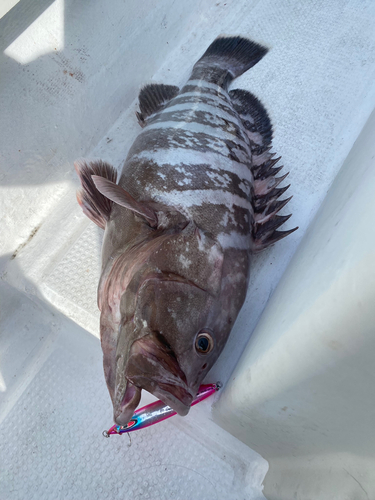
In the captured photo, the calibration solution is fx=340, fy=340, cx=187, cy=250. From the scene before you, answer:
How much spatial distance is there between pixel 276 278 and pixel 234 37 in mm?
1528

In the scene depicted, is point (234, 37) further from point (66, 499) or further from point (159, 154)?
point (66, 499)

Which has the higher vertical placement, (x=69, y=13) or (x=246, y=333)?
(x=69, y=13)

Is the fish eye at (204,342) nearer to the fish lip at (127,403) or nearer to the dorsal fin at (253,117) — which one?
the fish lip at (127,403)

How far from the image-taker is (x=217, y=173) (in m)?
1.45

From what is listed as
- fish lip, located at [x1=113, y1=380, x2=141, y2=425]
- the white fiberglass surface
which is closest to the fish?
fish lip, located at [x1=113, y1=380, x2=141, y2=425]

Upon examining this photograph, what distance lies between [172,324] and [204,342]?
14 cm

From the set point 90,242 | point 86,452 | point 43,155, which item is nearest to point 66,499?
point 86,452

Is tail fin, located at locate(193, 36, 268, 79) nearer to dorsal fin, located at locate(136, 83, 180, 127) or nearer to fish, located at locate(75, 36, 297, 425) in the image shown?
fish, located at locate(75, 36, 297, 425)

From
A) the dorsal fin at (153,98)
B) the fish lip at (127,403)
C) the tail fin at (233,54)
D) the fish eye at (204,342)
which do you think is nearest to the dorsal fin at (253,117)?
the tail fin at (233,54)

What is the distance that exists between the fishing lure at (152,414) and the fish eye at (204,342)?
0.35 m

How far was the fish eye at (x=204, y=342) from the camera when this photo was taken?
1.12 m

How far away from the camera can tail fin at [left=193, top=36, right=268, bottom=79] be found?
1970 millimetres

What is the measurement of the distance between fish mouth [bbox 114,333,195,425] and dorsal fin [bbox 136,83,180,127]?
1353 mm

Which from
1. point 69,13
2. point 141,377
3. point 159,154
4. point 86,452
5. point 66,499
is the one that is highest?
point 69,13
